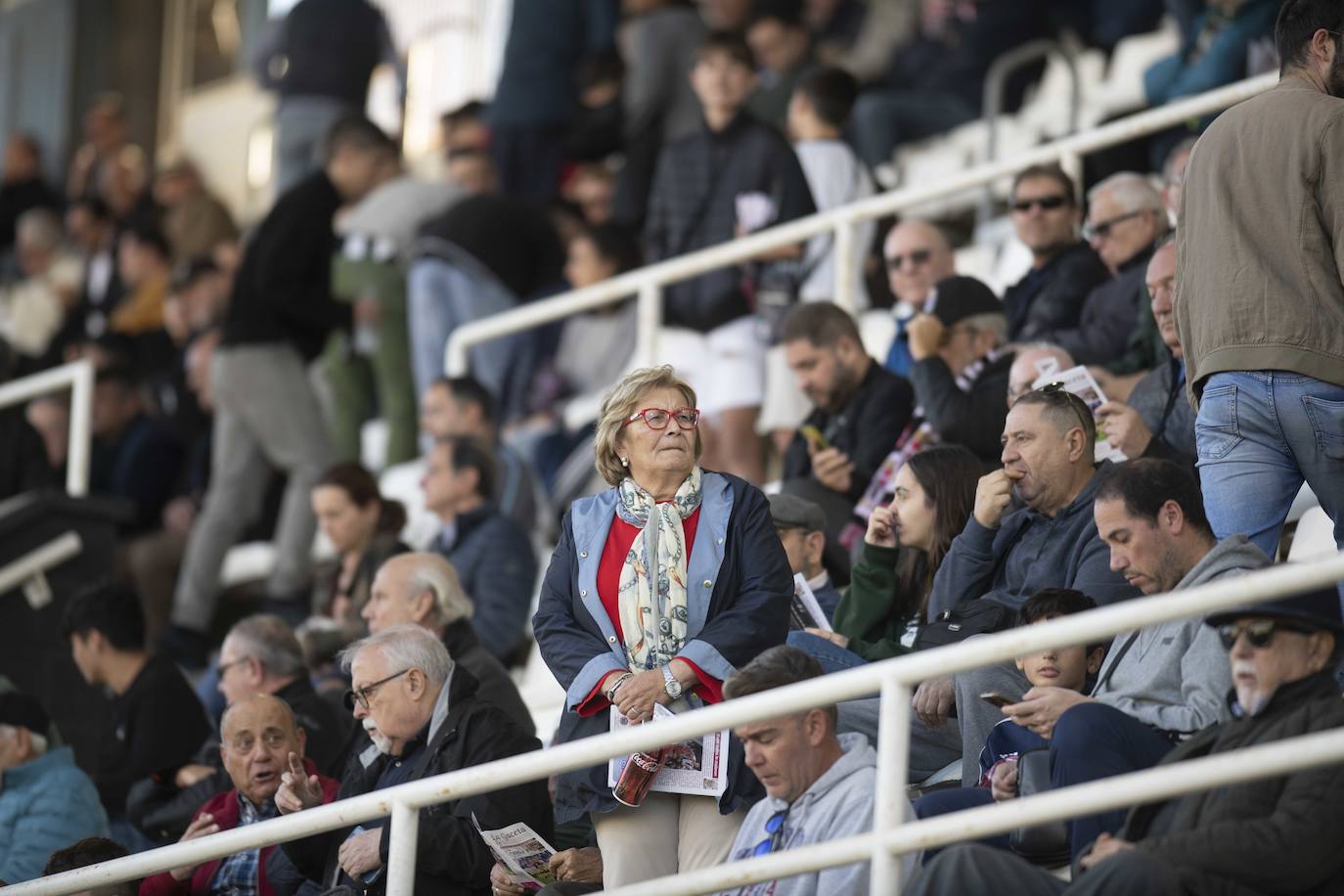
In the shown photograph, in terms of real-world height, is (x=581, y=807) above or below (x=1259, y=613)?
below

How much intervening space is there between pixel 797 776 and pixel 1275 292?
5.32ft

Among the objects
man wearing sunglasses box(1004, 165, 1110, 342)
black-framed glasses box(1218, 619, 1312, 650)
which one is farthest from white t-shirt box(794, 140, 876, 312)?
black-framed glasses box(1218, 619, 1312, 650)

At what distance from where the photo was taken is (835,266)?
29.8 feet

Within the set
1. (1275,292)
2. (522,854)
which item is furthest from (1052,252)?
(522,854)

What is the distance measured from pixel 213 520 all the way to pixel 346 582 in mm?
2290

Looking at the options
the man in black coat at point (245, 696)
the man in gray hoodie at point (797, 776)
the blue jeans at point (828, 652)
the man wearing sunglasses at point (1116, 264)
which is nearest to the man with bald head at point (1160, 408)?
the man wearing sunglasses at point (1116, 264)

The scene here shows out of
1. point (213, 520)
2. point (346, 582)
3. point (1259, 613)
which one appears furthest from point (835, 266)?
point (1259, 613)

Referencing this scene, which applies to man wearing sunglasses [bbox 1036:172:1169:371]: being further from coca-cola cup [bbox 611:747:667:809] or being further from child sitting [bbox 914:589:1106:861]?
coca-cola cup [bbox 611:747:667:809]

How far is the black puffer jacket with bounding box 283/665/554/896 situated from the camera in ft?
18.8

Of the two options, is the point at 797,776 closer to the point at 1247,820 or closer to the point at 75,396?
the point at 1247,820

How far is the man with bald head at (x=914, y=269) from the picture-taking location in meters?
8.35

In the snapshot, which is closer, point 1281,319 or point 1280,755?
point 1280,755

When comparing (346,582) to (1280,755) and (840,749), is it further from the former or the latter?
(1280,755)

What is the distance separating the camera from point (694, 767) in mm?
5379
